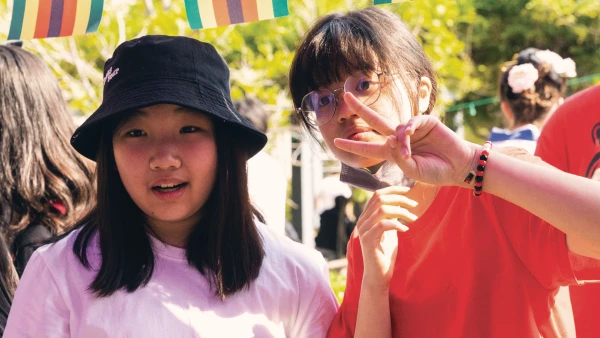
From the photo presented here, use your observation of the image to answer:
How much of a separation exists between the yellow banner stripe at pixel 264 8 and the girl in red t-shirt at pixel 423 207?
15cm

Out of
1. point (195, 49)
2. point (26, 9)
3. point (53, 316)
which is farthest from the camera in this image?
point (26, 9)

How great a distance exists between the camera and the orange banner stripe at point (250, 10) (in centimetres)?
191

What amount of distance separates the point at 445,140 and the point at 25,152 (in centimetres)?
165

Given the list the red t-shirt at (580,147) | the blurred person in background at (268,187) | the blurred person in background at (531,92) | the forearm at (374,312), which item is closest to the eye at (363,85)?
the forearm at (374,312)

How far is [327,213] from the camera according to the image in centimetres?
848

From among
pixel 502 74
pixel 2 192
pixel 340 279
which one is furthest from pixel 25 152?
pixel 340 279

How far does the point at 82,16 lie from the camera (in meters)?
2.02

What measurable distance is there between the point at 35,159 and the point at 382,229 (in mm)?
1443

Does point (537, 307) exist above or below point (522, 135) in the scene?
above

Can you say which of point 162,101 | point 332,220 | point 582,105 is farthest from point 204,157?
point 332,220

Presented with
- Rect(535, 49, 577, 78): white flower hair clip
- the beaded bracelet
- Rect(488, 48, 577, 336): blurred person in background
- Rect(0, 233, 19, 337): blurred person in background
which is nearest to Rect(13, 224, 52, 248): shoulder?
Rect(0, 233, 19, 337): blurred person in background

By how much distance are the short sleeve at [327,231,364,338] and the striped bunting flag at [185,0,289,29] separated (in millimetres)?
640

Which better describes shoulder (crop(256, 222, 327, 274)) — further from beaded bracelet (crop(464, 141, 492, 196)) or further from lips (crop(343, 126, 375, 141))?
beaded bracelet (crop(464, 141, 492, 196))

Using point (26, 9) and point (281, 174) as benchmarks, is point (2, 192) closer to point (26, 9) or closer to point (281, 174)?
point (26, 9)
